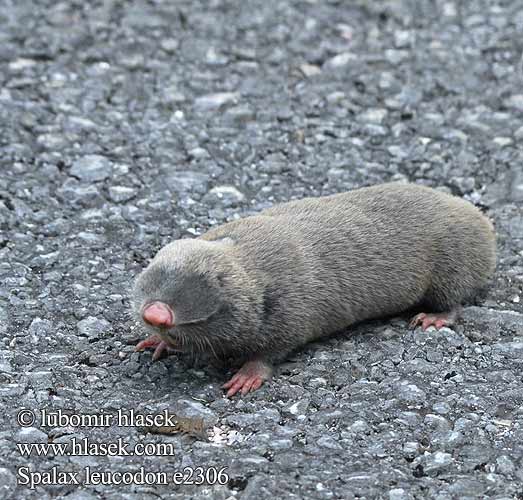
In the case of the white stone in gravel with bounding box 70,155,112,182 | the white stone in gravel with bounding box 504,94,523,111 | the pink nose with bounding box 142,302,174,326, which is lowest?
the white stone in gravel with bounding box 70,155,112,182

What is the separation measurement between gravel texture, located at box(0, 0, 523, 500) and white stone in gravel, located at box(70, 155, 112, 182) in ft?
0.07

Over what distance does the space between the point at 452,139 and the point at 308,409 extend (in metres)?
3.35

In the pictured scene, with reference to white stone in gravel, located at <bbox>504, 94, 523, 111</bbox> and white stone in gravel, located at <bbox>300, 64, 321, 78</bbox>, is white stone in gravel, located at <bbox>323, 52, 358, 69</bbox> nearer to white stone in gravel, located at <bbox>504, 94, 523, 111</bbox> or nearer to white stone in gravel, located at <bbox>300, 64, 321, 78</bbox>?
white stone in gravel, located at <bbox>300, 64, 321, 78</bbox>

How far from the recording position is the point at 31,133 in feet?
24.7

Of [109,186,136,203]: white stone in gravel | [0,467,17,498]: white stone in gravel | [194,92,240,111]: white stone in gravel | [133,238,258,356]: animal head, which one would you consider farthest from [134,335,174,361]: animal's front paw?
[194,92,240,111]: white stone in gravel

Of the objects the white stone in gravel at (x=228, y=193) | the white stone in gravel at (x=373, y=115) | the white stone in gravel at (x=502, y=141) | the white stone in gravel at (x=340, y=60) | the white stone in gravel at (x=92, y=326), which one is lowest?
the white stone in gravel at (x=92, y=326)

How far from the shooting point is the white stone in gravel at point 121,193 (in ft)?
22.7

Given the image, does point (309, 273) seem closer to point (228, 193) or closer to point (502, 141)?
point (228, 193)

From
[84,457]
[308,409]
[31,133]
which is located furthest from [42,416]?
[31,133]

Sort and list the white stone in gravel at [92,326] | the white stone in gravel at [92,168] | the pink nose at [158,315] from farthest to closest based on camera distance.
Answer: the white stone in gravel at [92,168] < the white stone in gravel at [92,326] < the pink nose at [158,315]

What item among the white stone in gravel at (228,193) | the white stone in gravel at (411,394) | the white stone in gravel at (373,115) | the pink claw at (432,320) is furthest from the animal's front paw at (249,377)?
the white stone in gravel at (373,115)

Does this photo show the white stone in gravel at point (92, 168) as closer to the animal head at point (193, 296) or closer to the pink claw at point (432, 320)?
the animal head at point (193, 296)

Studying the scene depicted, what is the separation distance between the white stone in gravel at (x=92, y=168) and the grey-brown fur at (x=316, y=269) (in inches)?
65.9

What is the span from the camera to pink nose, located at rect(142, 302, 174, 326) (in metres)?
4.85
